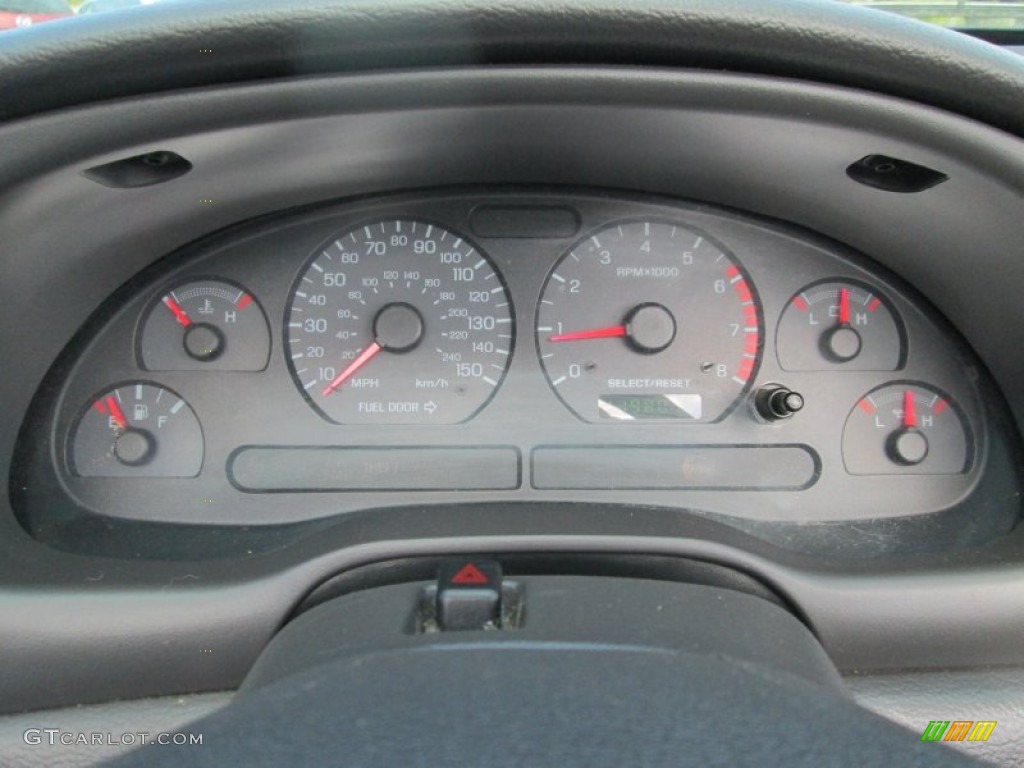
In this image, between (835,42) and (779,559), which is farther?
(779,559)

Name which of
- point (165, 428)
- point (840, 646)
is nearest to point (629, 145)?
point (840, 646)

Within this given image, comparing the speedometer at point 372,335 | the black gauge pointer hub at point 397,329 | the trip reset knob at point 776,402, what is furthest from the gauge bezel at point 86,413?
the trip reset knob at point 776,402

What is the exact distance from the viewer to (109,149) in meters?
1.77

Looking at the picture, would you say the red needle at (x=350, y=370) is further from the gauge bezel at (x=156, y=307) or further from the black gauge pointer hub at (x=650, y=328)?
the black gauge pointer hub at (x=650, y=328)

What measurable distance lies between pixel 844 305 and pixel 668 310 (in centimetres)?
48

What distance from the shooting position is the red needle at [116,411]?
243 centimetres

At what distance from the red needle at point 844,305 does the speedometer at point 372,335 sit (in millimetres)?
1011

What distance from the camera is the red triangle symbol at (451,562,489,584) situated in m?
1.65

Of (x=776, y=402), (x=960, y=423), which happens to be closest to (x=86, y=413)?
(x=776, y=402)

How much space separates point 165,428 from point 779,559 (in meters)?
1.56

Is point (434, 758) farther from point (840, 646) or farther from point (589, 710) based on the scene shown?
point (840, 646)

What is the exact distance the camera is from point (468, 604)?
1.61 meters

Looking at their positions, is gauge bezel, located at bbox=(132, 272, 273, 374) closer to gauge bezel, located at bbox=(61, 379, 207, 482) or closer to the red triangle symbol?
gauge bezel, located at bbox=(61, 379, 207, 482)

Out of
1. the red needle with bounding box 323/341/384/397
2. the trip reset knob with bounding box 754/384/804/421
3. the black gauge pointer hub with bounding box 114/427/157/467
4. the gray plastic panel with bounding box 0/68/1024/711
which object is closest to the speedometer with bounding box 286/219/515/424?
the red needle with bounding box 323/341/384/397
